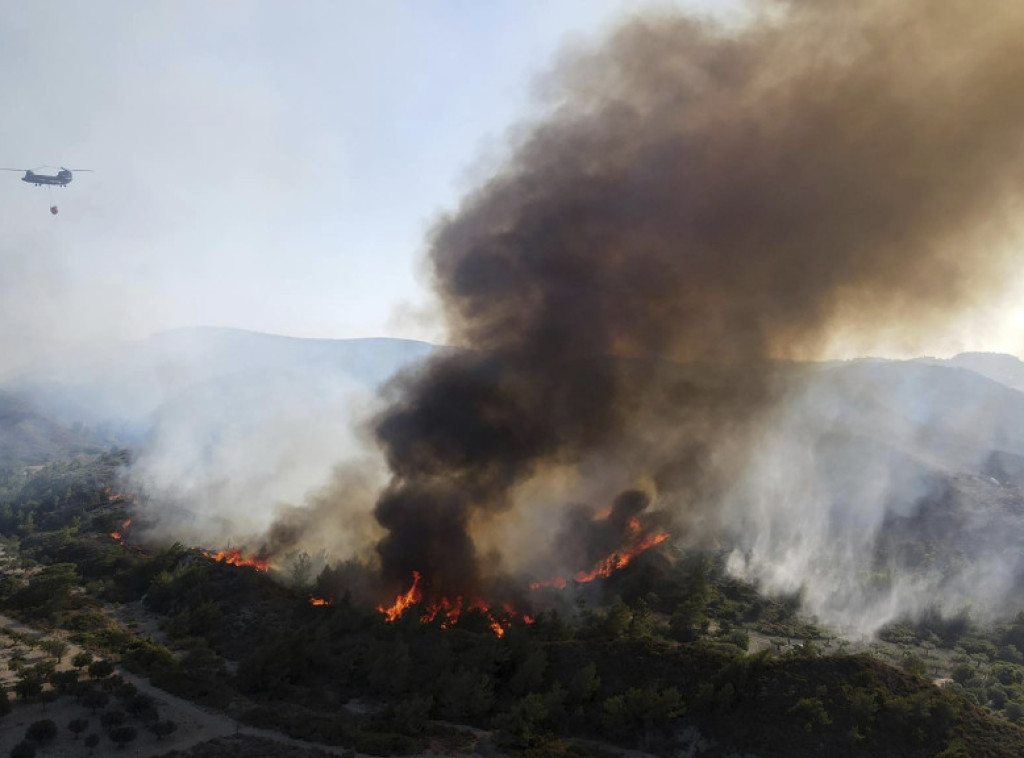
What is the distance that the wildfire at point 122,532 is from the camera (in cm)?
6380

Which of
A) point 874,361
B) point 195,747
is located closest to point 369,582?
point 195,747

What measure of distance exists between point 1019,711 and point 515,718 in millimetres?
29941

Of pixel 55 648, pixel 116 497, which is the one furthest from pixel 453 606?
pixel 116 497

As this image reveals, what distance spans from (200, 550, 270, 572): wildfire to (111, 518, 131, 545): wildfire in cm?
1609

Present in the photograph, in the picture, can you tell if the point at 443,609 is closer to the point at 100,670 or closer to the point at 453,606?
the point at 453,606

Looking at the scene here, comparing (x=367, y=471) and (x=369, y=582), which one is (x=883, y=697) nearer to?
(x=369, y=582)

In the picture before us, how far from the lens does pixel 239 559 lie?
52.8 metres

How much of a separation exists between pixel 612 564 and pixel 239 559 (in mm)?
32534

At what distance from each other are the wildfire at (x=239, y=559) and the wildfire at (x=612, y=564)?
22.8 metres

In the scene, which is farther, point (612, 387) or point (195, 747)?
point (612, 387)

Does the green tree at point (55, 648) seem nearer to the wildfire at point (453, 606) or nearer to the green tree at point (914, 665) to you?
the wildfire at point (453, 606)

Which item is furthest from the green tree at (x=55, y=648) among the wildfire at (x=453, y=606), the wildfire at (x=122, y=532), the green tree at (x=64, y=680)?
the wildfire at (x=122, y=532)

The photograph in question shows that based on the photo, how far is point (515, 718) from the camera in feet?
96.6

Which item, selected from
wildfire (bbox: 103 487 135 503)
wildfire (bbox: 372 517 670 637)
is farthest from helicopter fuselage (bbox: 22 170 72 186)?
wildfire (bbox: 372 517 670 637)
